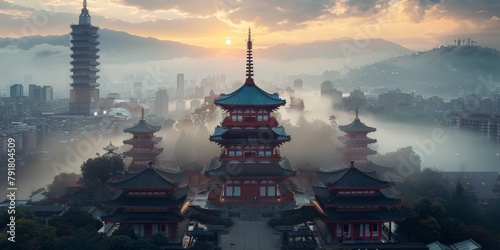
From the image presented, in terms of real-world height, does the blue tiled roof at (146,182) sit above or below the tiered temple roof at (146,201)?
above

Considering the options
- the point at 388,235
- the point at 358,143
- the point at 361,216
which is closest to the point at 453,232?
the point at 388,235

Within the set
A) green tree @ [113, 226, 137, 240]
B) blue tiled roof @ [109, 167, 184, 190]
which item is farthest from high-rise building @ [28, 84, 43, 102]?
green tree @ [113, 226, 137, 240]

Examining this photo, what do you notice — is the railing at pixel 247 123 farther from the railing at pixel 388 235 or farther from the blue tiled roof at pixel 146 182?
the railing at pixel 388 235

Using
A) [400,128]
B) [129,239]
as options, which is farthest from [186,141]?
[400,128]

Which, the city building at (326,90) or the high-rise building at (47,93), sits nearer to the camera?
the city building at (326,90)

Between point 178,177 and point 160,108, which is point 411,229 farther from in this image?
point 160,108


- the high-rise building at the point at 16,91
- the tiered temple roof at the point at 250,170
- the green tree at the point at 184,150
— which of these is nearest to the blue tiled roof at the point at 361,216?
the tiered temple roof at the point at 250,170
